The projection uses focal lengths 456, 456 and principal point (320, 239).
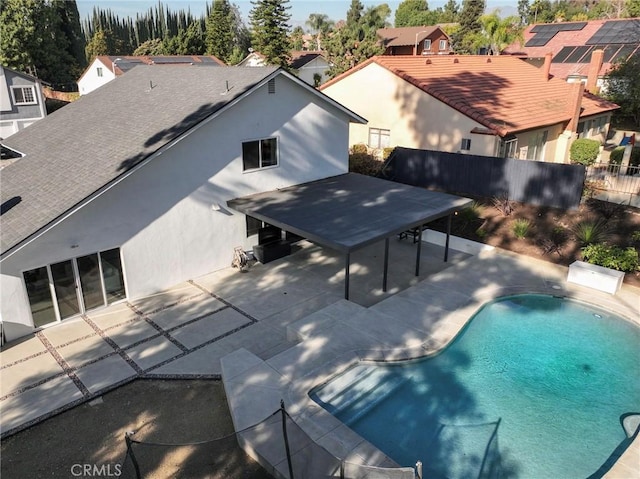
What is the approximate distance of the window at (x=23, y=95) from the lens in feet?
121

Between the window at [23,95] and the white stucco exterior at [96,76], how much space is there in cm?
1722

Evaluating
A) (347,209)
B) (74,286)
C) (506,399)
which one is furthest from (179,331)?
(506,399)

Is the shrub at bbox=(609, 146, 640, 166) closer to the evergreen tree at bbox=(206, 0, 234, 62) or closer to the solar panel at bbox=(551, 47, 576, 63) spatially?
the solar panel at bbox=(551, 47, 576, 63)

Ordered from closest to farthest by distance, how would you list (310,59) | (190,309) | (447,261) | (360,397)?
(360,397) → (190,309) → (447,261) → (310,59)

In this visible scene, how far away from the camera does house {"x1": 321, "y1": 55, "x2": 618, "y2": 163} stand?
23.3 metres

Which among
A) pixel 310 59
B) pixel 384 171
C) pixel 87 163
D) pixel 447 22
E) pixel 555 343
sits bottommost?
pixel 555 343

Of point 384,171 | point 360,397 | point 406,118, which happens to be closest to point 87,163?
point 360,397

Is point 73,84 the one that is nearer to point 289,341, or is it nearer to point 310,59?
point 310,59

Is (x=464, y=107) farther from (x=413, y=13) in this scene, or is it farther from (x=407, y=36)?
(x=413, y=13)

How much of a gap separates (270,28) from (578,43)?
105 ft

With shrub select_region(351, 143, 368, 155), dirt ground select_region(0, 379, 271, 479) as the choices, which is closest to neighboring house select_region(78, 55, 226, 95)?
shrub select_region(351, 143, 368, 155)

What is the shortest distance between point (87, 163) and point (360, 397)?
11026 mm

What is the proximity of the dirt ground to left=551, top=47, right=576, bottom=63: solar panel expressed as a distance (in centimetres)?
4950

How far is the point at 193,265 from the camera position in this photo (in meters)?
15.8
